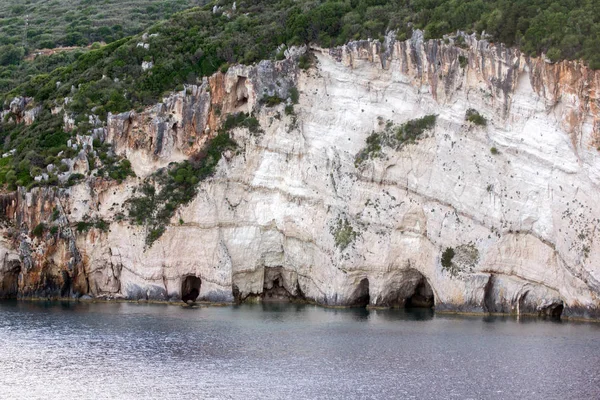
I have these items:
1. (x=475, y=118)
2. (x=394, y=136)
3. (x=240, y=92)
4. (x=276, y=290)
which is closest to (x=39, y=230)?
(x=276, y=290)

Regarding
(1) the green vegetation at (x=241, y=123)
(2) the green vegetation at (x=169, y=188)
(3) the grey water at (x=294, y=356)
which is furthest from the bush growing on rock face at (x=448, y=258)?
(2) the green vegetation at (x=169, y=188)

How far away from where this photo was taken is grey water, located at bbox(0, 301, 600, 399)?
134ft

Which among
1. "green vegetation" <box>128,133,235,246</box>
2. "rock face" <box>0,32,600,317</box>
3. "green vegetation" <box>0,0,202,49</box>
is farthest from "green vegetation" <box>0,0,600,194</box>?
"green vegetation" <box>0,0,202,49</box>

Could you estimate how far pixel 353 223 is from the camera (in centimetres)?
6706

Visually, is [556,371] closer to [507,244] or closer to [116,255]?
[507,244]

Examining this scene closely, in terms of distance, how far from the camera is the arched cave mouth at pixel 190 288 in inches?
2881

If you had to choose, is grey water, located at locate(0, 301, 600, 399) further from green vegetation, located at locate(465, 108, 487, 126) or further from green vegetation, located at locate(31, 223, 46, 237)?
green vegetation, located at locate(465, 108, 487, 126)

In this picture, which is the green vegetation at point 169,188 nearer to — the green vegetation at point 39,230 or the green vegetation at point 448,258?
the green vegetation at point 39,230

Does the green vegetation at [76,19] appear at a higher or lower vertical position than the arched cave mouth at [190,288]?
higher

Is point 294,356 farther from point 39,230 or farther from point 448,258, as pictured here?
point 39,230

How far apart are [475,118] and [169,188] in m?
25.0

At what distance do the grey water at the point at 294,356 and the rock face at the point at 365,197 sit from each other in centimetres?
378

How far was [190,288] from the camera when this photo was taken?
7462cm

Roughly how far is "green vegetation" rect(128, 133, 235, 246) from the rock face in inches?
29.5
